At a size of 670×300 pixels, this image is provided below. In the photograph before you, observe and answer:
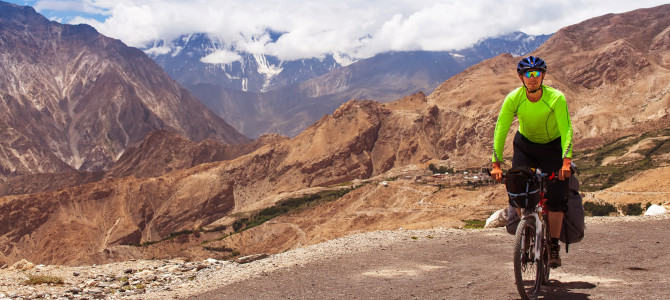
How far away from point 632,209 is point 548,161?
114 feet

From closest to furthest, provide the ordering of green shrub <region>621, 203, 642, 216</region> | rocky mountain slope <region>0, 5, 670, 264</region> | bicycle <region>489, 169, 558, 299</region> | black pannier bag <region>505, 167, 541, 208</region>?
bicycle <region>489, 169, 558, 299</region>, black pannier bag <region>505, 167, 541, 208</region>, green shrub <region>621, 203, 642, 216</region>, rocky mountain slope <region>0, 5, 670, 264</region>

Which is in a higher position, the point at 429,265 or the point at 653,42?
the point at 653,42

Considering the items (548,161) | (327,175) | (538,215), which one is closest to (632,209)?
(548,161)

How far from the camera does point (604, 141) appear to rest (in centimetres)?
10956

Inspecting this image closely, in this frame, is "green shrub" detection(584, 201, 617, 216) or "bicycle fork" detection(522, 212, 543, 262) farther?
"green shrub" detection(584, 201, 617, 216)

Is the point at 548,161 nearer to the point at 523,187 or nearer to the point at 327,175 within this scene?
the point at 523,187

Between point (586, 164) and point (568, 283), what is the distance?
292 ft

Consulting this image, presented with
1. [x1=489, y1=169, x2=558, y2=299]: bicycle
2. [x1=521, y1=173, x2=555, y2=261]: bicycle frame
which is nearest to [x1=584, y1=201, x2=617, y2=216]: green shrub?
[x1=489, y1=169, x2=558, y2=299]: bicycle

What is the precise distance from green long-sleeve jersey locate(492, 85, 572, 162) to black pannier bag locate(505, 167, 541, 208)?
589 mm

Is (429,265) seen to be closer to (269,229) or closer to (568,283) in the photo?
(568,283)

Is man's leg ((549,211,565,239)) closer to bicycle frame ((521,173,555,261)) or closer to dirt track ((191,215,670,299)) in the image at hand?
bicycle frame ((521,173,555,261))

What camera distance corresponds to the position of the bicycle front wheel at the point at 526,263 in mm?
8711

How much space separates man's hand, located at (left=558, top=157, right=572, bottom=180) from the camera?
862cm

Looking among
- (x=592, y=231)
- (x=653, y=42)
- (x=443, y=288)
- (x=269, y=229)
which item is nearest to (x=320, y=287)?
(x=443, y=288)
